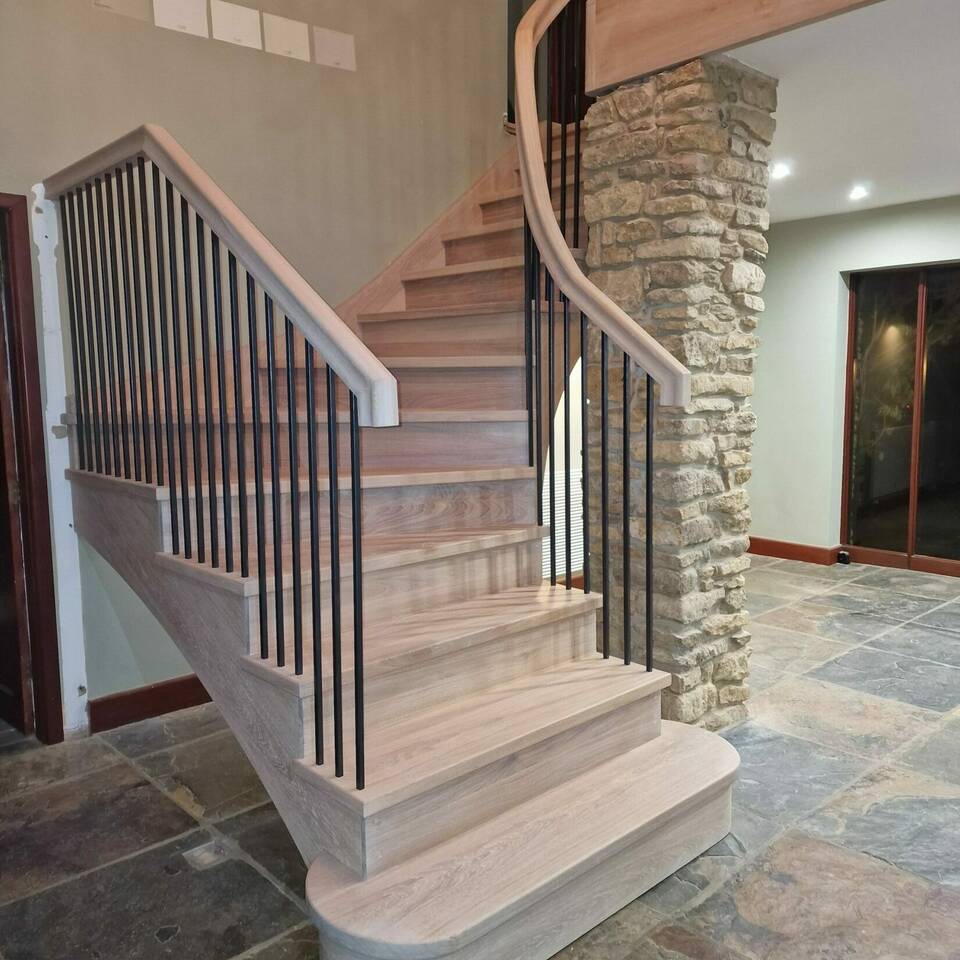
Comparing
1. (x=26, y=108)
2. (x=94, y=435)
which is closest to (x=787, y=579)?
(x=94, y=435)

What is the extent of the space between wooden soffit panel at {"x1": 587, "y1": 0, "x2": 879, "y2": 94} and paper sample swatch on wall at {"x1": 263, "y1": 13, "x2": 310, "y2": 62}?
121cm

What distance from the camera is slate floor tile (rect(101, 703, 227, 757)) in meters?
3.03

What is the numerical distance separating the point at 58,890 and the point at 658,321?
2412mm

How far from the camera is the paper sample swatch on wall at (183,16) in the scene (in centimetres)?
312

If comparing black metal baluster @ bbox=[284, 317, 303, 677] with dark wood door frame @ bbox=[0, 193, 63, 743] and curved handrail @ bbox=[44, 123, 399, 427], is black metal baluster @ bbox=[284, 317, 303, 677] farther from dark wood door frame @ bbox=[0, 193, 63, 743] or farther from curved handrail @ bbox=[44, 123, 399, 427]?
dark wood door frame @ bbox=[0, 193, 63, 743]

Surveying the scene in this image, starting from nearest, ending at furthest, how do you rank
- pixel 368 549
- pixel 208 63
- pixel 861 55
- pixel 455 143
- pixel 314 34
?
pixel 368 549, pixel 861 55, pixel 208 63, pixel 314 34, pixel 455 143

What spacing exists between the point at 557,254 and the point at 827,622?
286 cm

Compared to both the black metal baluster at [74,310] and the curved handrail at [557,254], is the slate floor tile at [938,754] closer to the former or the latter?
the curved handrail at [557,254]

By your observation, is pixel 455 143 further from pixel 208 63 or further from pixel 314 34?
pixel 208 63

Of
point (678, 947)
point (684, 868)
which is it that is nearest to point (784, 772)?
point (684, 868)

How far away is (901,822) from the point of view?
8.08ft

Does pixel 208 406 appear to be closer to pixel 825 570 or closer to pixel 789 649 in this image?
pixel 789 649

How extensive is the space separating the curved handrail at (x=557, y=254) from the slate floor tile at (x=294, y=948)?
5.24 feet

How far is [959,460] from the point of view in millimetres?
5344
